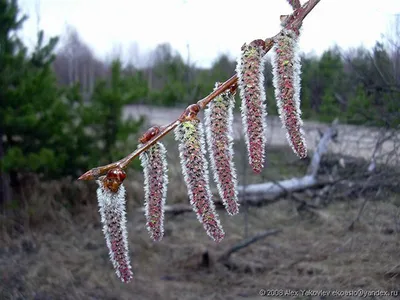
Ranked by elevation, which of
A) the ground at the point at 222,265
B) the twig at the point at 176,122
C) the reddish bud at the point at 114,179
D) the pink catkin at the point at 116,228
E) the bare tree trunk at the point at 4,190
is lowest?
the ground at the point at 222,265

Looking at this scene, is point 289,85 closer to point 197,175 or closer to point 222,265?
point 197,175

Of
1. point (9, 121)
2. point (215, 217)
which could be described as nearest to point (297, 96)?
point (215, 217)

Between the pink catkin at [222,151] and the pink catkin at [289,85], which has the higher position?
the pink catkin at [289,85]

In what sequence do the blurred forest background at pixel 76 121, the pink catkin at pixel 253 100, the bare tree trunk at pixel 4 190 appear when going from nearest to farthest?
→ the pink catkin at pixel 253 100
the blurred forest background at pixel 76 121
the bare tree trunk at pixel 4 190

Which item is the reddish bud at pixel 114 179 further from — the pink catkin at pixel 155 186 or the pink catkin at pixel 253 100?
the pink catkin at pixel 253 100

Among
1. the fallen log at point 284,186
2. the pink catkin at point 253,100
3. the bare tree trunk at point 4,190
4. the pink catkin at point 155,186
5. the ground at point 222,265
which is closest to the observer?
the pink catkin at point 253,100

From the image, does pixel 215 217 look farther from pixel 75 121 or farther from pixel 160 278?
pixel 75 121

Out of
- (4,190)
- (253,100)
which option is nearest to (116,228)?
(253,100)

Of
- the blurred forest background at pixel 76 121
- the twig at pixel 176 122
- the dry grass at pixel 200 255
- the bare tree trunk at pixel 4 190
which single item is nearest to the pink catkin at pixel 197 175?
the twig at pixel 176 122
